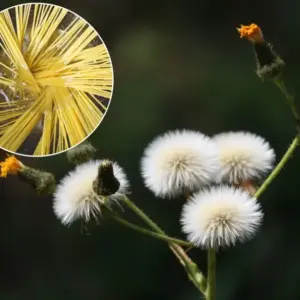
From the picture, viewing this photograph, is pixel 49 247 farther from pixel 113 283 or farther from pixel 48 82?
pixel 48 82

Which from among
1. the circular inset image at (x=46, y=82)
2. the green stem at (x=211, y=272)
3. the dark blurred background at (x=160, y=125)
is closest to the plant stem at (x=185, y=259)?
the green stem at (x=211, y=272)

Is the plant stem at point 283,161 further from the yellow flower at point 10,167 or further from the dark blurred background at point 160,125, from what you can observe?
the dark blurred background at point 160,125

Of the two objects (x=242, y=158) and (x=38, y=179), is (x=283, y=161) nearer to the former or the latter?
(x=242, y=158)

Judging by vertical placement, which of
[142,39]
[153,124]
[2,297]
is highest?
[142,39]

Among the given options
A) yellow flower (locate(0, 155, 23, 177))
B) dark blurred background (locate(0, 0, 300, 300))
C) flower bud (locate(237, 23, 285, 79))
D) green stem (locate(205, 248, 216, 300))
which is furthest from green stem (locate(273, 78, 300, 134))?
dark blurred background (locate(0, 0, 300, 300))

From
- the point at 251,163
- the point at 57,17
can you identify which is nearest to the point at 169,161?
the point at 251,163

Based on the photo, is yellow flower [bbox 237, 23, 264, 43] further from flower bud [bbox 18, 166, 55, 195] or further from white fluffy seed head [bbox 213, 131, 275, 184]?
flower bud [bbox 18, 166, 55, 195]
